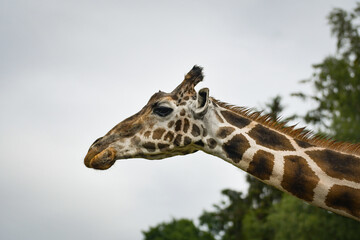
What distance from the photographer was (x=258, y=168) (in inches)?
230

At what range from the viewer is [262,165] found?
582 centimetres

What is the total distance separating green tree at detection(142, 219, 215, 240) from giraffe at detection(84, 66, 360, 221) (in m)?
50.7

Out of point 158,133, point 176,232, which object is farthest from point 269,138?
point 176,232

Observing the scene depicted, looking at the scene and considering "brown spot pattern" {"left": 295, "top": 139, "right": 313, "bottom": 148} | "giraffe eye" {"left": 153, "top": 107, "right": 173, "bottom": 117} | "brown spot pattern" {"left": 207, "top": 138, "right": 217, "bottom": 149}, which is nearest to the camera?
"brown spot pattern" {"left": 295, "top": 139, "right": 313, "bottom": 148}

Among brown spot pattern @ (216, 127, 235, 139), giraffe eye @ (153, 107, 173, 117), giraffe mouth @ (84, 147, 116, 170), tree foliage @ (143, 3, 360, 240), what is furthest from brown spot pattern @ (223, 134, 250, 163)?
tree foliage @ (143, 3, 360, 240)

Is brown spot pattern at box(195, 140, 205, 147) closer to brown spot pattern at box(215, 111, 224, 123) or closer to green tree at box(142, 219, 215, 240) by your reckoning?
brown spot pattern at box(215, 111, 224, 123)

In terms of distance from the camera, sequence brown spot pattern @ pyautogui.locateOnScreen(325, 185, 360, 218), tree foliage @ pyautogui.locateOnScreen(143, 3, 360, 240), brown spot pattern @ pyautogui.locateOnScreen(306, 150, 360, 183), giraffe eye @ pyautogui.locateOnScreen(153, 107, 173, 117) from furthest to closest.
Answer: tree foliage @ pyautogui.locateOnScreen(143, 3, 360, 240) → giraffe eye @ pyautogui.locateOnScreen(153, 107, 173, 117) → brown spot pattern @ pyautogui.locateOnScreen(306, 150, 360, 183) → brown spot pattern @ pyautogui.locateOnScreen(325, 185, 360, 218)

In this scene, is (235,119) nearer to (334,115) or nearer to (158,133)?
(158,133)

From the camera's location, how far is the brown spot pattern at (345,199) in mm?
5414

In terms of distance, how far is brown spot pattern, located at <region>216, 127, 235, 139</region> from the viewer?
6.14 metres

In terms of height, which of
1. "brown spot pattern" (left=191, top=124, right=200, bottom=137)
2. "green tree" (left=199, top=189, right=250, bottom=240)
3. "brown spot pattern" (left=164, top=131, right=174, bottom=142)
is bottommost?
"brown spot pattern" (left=191, top=124, right=200, bottom=137)

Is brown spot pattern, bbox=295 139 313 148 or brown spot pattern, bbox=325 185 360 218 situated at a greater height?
brown spot pattern, bbox=295 139 313 148

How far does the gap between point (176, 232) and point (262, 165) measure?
53.3 meters

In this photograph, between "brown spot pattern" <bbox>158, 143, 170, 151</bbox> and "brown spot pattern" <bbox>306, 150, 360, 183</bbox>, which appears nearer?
"brown spot pattern" <bbox>306, 150, 360, 183</bbox>
